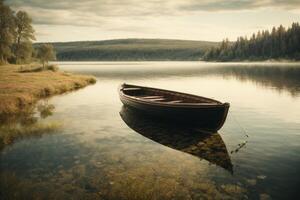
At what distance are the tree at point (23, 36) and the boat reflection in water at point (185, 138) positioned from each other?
222ft

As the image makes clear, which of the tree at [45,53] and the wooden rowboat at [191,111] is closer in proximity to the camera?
the wooden rowboat at [191,111]

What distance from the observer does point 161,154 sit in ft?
50.6

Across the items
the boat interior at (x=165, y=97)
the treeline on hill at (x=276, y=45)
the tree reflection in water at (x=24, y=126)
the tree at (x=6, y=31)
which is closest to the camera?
the tree reflection in water at (x=24, y=126)

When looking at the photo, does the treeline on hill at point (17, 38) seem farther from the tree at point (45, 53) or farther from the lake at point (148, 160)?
the lake at point (148, 160)

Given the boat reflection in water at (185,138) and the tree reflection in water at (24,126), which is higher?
the tree reflection in water at (24,126)

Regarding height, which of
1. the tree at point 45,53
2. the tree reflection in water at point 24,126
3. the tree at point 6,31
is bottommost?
the tree reflection in water at point 24,126

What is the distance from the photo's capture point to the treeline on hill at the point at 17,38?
2852 inches

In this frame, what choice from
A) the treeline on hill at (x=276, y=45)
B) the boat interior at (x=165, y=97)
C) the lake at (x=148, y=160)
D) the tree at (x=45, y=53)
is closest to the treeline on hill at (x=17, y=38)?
the tree at (x=45, y=53)

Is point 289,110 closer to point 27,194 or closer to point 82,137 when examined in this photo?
point 82,137

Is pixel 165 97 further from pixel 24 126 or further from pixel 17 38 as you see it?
pixel 17 38

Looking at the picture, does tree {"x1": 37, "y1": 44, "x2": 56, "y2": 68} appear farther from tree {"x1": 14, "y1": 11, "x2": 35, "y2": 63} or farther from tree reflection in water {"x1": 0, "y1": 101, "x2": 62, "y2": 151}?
tree reflection in water {"x1": 0, "y1": 101, "x2": 62, "y2": 151}

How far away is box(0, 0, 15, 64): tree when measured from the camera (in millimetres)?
72562

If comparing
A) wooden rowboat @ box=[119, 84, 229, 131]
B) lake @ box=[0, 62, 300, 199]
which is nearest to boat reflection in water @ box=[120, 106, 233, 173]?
lake @ box=[0, 62, 300, 199]

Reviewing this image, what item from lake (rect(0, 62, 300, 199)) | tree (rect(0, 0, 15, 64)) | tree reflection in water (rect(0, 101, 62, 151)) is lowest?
lake (rect(0, 62, 300, 199))
